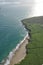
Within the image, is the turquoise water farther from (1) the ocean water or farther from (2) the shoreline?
(2) the shoreline

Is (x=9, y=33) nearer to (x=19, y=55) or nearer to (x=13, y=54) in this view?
(x=13, y=54)

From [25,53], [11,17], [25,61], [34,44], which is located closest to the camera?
[25,61]

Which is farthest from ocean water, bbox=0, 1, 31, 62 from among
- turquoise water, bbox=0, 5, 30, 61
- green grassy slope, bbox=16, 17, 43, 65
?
green grassy slope, bbox=16, 17, 43, 65

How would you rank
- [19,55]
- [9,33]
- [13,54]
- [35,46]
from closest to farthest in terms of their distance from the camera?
1. [19,55]
2. [13,54]
3. [35,46]
4. [9,33]

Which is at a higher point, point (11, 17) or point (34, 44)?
point (11, 17)

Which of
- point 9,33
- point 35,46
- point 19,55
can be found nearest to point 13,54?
point 19,55

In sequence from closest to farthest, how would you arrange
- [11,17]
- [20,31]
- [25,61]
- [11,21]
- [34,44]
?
[25,61] < [34,44] < [20,31] < [11,21] < [11,17]

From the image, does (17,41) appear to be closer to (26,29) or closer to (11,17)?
(26,29)

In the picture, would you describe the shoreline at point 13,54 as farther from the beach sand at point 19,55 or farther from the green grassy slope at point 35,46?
the green grassy slope at point 35,46

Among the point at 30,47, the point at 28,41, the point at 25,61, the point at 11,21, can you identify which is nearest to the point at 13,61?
the point at 25,61
